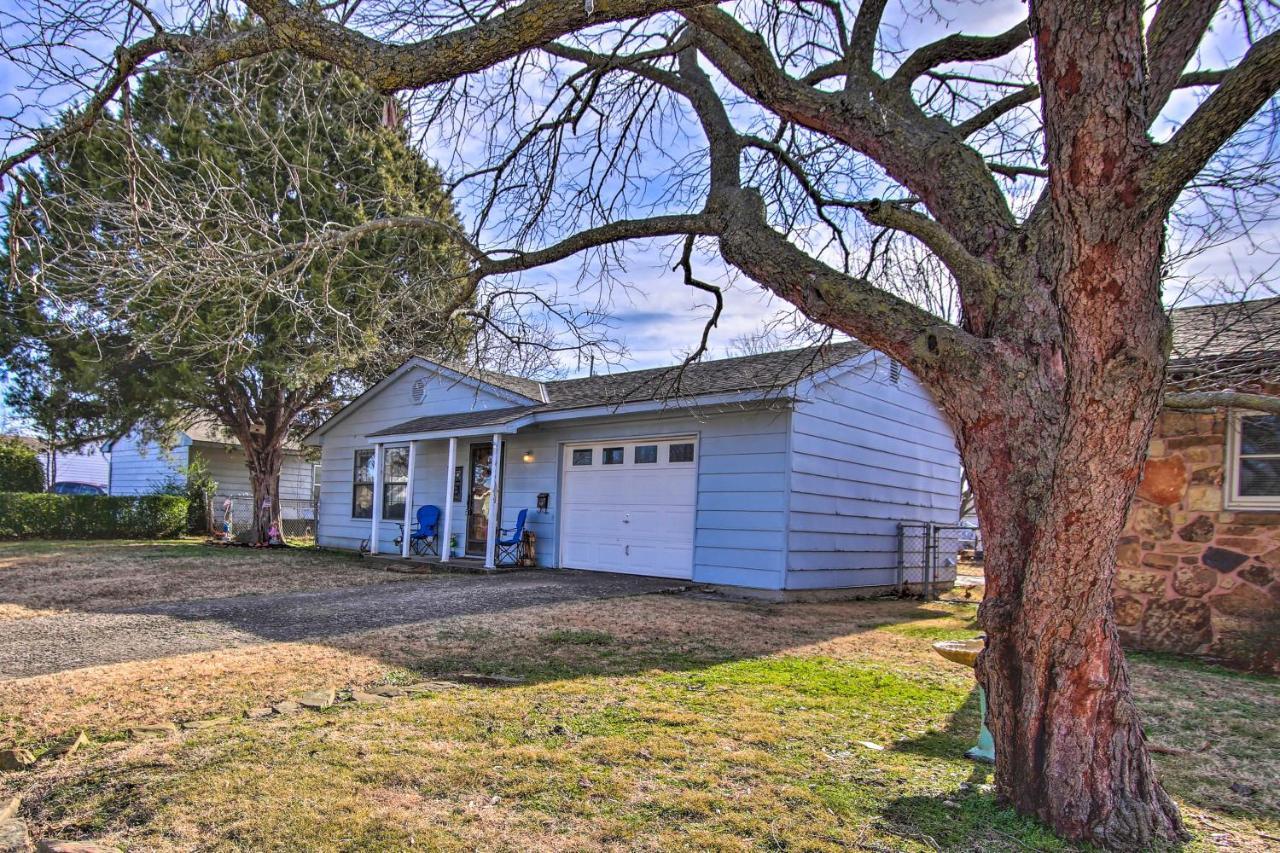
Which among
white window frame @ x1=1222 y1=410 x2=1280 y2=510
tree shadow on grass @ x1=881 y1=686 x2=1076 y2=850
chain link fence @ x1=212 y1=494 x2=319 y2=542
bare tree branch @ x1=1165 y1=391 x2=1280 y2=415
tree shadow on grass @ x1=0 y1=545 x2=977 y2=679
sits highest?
bare tree branch @ x1=1165 y1=391 x2=1280 y2=415

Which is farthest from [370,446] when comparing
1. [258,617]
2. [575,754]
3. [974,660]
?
[974,660]

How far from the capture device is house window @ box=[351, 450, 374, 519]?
51.6 feet

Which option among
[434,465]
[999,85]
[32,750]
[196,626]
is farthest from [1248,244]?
[434,465]

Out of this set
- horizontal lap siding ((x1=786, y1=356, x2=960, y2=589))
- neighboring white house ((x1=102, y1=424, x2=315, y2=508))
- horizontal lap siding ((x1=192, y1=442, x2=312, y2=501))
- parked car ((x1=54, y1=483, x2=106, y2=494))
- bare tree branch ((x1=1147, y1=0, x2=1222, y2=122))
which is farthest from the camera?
parked car ((x1=54, y1=483, x2=106, y2=494))

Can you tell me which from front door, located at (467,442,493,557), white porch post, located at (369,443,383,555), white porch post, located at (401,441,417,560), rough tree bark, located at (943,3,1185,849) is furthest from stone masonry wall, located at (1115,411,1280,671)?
white porch post, located at (369,443,383,555)

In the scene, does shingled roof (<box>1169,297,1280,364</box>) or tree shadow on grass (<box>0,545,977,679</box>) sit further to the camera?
shingled roof (<box>1169,297,1280,364</box>)

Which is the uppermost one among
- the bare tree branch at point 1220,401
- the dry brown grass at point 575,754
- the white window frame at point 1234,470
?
the bare tree branch at point 1220,401

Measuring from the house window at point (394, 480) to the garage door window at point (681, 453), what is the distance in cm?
622

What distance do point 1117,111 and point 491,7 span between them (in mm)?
3751

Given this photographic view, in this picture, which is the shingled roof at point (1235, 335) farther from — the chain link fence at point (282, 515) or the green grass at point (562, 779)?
the chain link fence at point (282, 515)

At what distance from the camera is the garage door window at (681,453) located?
10891 mm

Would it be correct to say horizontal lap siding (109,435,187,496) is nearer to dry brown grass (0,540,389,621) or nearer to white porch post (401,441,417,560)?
dry brown grass (0,540,389,621)

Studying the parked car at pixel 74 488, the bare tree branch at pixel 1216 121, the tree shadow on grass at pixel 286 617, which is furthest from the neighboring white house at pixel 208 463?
the bare tree branch at pixel 1216 121

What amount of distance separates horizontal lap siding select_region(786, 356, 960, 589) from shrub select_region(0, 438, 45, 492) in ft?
72.5
